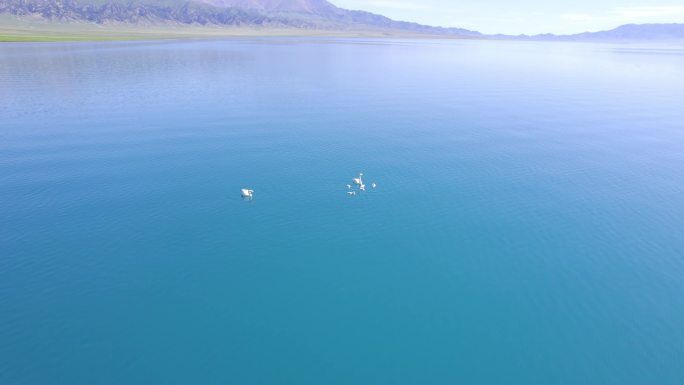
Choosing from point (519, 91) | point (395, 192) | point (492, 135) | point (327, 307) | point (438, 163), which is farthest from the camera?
point (519, 91)

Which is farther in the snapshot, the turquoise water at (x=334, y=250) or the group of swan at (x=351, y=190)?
the group of swan at (x=351, y=190)

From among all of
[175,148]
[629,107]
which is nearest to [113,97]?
[175,148]

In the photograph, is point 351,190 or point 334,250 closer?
point 334,250

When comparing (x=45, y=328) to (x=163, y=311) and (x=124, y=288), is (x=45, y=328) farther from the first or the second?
(x=163, y=311)

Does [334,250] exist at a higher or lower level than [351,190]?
lower

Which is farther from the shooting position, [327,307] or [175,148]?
[175,148]

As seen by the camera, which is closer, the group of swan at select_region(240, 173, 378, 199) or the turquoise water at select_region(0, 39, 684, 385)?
the turquoise water at select_region(0, 39, 684, 385)

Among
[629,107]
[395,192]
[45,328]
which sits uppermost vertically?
[629,107]

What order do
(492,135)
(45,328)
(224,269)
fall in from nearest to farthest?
(45,328) → (224,269) → (492,135)
